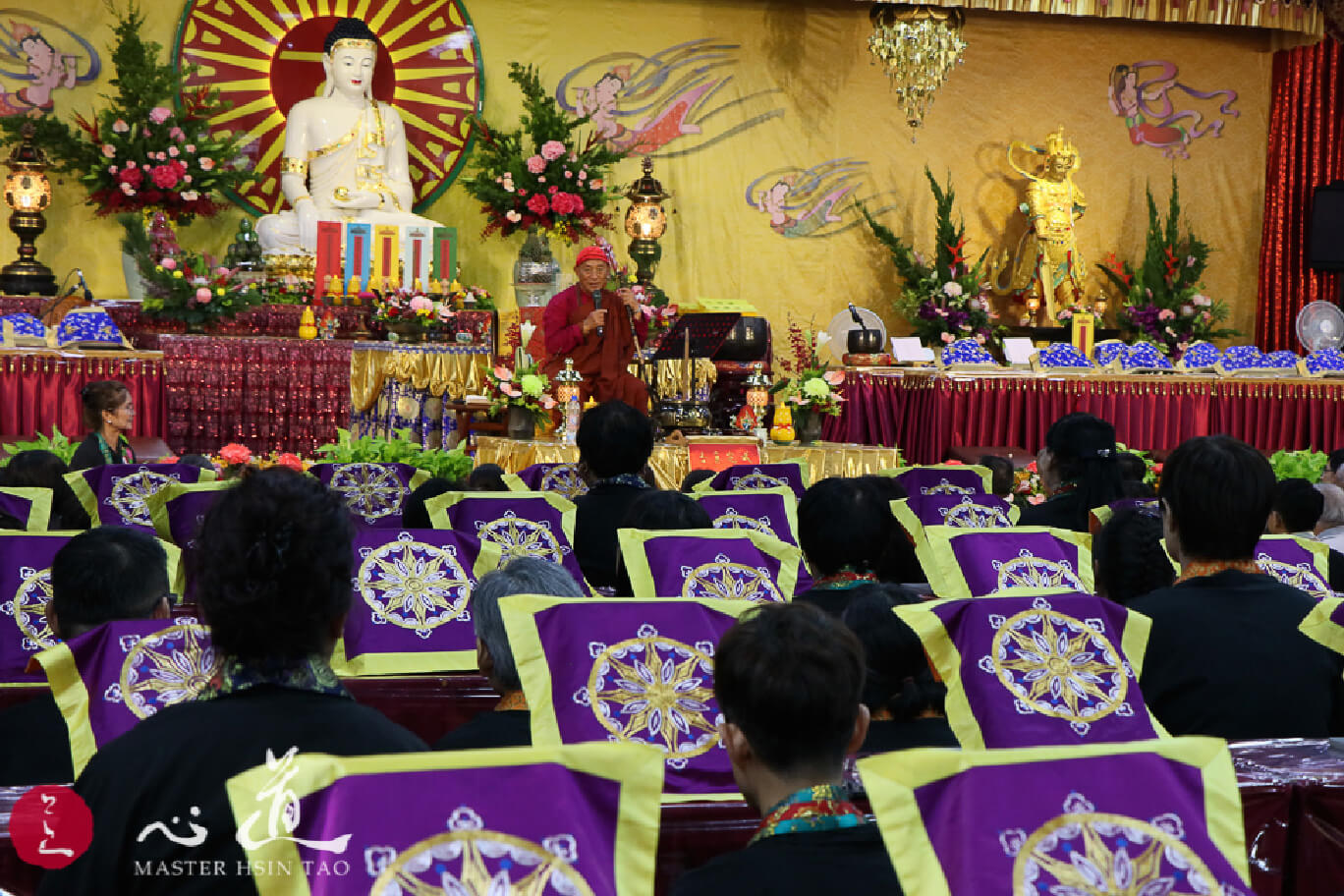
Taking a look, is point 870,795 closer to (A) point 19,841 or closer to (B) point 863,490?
(A) point 19,841

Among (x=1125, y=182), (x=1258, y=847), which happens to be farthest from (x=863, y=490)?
(x=1125, y=182)

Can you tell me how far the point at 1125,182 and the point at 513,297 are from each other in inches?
186

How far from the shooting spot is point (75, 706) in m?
1.81

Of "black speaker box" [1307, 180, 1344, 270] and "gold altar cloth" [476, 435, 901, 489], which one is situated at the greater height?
"black speaker box" [1307, 180, 1344, 270]

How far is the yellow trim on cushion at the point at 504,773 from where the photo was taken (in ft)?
3.60

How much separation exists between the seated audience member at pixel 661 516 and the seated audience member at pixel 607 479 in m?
0.27

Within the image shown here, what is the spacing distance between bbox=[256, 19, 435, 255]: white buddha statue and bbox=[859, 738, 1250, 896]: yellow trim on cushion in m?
7.89

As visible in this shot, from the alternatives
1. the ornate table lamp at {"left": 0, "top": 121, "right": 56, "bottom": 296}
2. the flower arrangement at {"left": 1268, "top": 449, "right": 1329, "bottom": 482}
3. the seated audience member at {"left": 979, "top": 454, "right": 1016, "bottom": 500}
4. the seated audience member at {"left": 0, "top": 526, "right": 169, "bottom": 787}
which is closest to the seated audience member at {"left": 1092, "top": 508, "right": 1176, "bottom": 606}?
the seated audience member at {"left": 0, "top": 526, "right": 169, "bottom": 787}

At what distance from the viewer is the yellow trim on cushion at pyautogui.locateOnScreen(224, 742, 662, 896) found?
110cm

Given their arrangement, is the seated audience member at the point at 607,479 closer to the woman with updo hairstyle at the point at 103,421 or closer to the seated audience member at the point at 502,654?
the seated audience member at the point at 502,654

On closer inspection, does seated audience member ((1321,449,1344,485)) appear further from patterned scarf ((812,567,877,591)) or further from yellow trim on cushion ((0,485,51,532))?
yellow trim on cushion ((0,485,51,532))

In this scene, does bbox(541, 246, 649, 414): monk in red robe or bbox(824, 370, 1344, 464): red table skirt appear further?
bbox(824, 370, 1344, 464): red table skirt

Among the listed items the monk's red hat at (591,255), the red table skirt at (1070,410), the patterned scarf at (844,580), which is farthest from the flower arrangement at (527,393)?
the patterned scarf at (844,580)

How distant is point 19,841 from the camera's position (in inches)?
52.5
